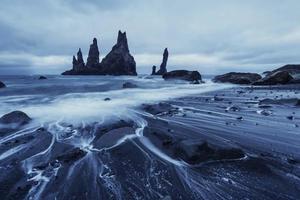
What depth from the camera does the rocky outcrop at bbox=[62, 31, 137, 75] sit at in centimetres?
13700

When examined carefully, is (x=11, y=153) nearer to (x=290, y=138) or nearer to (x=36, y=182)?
(x=36, y=182)

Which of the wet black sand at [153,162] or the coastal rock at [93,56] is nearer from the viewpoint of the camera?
the wet black sand at [153,162]

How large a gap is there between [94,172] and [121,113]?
923cm

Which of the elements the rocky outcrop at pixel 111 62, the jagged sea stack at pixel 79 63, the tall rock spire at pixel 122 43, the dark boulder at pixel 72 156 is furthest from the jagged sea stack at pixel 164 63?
the dark boulder at pixel 72 156

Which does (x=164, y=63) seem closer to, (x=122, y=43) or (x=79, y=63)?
(x=122, y=43)

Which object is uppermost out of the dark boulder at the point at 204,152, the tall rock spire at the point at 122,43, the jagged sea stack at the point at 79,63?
the tall rock spire at the point at 122,43

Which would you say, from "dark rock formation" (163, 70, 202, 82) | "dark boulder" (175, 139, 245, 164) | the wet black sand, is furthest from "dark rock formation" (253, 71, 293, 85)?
"dark boulder" (175, 139, 245, 164)

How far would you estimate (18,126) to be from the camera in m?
13.0

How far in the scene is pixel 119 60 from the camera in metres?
137

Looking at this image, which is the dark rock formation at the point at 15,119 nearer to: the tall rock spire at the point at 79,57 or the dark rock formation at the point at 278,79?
the dark rock formation at the point at 278,79

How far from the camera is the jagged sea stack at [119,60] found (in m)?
136

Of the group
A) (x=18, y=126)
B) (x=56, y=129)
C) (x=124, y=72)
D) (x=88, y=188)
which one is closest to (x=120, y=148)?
(x=88, y=188)

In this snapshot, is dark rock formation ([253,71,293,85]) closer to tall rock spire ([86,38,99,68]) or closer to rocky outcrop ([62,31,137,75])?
rocky outcrop ([62,31,137,75])

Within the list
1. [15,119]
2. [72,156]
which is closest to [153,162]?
[72,156]
